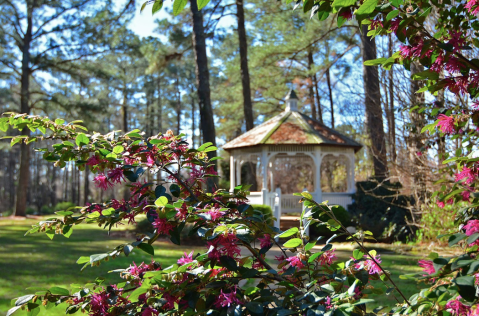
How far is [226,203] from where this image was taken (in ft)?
5.92

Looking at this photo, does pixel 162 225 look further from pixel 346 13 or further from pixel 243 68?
pixel 243 68

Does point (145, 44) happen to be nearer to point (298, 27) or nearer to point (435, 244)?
point (298, 27)

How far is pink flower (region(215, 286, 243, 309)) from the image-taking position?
1.29m

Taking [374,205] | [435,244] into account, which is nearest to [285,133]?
[374,205]

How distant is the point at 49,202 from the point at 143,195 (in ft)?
148

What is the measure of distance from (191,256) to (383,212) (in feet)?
36.5

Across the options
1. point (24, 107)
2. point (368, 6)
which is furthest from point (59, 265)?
point (24, 107)

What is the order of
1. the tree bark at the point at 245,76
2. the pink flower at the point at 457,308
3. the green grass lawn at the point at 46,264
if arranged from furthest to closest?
the tree bark at the point at 245,76, the green grass lawn at the point at 46,264, the pink flower at the point at 457,308

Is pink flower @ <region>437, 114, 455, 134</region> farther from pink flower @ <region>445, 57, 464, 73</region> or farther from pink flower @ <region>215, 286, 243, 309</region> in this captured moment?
pink flower @ <region>215, 286, 243, 309</region>

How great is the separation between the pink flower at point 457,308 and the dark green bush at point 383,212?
28.4ft

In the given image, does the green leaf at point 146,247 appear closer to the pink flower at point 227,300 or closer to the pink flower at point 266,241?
the pink flower at point 227,300

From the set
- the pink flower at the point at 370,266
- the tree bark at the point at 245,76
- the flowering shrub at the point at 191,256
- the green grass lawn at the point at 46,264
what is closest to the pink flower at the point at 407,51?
the flowering shrub at the point at 191,256

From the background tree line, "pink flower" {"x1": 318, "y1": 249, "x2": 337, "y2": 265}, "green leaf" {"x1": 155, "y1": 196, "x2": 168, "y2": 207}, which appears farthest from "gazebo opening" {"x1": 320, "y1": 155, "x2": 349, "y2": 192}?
"green leaf" {"x1": 155, "y1": 196, "x2": 168, "y2": 207}

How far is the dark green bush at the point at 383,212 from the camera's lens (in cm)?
1041
